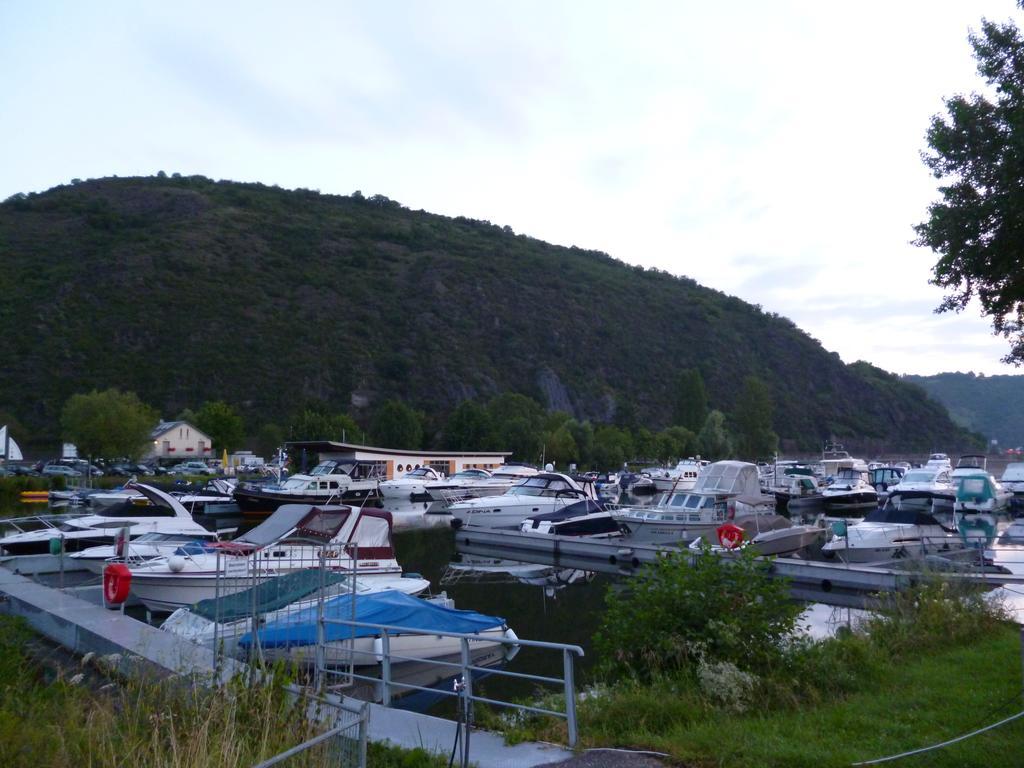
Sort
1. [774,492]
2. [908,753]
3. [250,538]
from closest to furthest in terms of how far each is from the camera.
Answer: [908,753] < [250,538] < [774,492]

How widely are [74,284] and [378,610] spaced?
102960 millimetres

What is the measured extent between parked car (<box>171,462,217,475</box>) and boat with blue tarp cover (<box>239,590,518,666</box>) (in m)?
58.6

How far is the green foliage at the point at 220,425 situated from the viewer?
84.7m

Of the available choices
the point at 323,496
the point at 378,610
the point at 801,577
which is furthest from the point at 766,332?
the point at 378,610

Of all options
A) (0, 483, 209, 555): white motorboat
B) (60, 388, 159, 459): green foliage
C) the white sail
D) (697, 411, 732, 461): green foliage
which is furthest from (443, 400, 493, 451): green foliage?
(0, 483, 209, 555): white motorboat

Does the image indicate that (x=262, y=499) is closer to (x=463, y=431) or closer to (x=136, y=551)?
(x=136, y=551)

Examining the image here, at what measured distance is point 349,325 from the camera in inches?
4641

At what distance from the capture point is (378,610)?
49.4ft

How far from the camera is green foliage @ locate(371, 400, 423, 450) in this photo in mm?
88312

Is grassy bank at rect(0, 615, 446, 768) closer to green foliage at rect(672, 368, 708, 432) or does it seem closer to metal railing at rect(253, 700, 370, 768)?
metal railing at rect(253, 700, 370, 768)

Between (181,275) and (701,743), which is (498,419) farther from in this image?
(701,743)

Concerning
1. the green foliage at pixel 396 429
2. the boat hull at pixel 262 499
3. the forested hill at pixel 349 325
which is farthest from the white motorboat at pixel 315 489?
the forested hill at pixel 349 325

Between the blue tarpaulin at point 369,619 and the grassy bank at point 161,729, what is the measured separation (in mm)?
3747

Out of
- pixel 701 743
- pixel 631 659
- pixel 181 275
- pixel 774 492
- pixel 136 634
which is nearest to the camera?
pixel 701 743
